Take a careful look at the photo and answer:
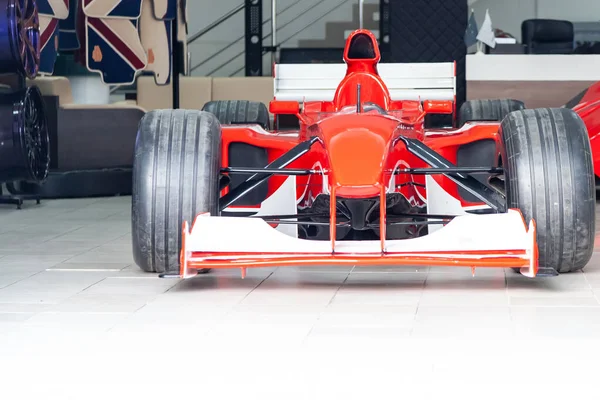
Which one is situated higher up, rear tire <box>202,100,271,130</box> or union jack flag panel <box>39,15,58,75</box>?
union jack flag panel <box>39,15,58,75</box>

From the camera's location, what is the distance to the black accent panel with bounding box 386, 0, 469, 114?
12.3m

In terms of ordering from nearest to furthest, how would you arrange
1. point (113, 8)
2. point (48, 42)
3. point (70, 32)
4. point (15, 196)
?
1. point (15, 196)
2. point (48, 42)
3. point (70, 32)
4. point (113, 8)

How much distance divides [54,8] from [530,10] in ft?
32.6

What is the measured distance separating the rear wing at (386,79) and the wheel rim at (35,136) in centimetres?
179

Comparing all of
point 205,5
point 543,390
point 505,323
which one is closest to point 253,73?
point 205,5

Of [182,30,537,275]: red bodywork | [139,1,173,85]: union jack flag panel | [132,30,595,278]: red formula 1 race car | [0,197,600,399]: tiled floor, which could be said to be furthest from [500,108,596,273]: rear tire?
[139,1,173,85]: union jack flag panel

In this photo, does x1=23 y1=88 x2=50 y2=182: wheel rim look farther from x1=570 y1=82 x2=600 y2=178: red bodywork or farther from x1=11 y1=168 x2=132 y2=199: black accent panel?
x1=570 y1=82 x2=600 y2=178: red bodywork

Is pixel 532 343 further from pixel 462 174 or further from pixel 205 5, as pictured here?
pixel 205 5

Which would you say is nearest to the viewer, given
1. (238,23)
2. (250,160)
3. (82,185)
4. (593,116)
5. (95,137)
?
(250,160)

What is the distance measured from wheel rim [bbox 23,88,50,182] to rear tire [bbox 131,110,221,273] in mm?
3164

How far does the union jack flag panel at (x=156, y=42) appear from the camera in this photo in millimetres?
10047

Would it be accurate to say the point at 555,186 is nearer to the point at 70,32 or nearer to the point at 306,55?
the point at 70,32

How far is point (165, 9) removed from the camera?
1017 cm

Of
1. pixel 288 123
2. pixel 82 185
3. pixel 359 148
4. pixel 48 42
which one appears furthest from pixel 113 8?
pixel 359 148
